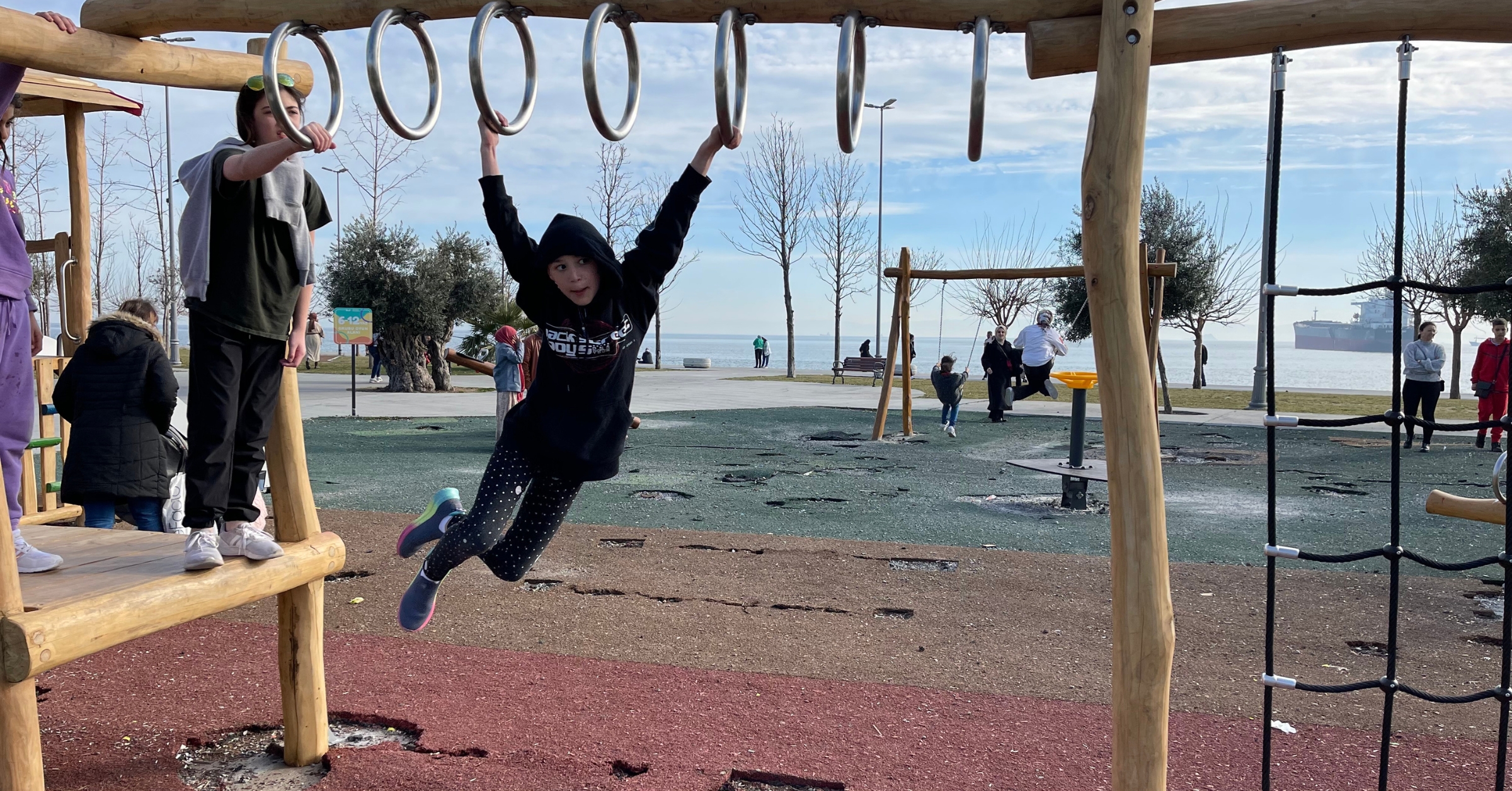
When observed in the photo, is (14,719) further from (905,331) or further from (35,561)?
(905,331)

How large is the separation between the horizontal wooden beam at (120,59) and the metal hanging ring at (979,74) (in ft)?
8.02

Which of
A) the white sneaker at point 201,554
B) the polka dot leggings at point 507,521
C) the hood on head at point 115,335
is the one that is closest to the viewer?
the white sneaker at point 201,554

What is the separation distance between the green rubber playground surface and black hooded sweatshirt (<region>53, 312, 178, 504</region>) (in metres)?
3.09

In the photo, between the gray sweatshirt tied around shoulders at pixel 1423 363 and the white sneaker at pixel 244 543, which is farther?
the gray sweatshirt tied around shoulders at pixel 1423 363

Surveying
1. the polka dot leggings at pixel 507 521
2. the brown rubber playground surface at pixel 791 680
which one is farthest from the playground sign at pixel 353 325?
the polka dot leggings at pixel 507 521

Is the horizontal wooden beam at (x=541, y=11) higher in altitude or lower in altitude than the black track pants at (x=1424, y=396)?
higher

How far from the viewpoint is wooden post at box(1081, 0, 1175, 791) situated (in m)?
2.41

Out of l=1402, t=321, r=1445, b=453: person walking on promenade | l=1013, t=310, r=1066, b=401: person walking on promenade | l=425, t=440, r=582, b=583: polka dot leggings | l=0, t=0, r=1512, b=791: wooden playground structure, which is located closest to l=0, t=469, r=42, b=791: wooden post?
l=0, t=0, r=1512, b=791: wooden playground structure

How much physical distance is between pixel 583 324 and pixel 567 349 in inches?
3.4

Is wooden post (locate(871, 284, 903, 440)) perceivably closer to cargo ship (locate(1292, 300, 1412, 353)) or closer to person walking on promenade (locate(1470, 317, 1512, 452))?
person walking on promenade (locate(1470, 317, 1512, 452))

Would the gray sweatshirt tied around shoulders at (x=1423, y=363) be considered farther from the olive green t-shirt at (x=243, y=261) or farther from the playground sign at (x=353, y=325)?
the playground sign at (x=353, y=325)

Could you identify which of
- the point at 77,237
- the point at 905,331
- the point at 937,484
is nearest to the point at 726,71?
the point at 77,237

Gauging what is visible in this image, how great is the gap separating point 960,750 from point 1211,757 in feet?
2.79

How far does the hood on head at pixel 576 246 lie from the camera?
116 inches
